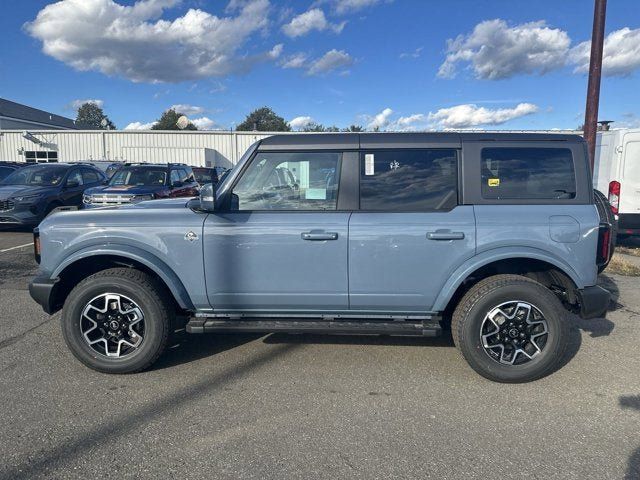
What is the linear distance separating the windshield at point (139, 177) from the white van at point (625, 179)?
9979 mm

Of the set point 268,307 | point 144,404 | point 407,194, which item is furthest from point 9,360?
point 407,194

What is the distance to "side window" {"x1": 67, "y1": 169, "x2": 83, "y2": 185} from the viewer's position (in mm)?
11670

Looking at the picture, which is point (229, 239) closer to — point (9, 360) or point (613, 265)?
point (9, 360)

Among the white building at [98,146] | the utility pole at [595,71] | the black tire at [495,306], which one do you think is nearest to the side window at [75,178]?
the black tire at [495,306]

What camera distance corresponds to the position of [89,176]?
12.5 m

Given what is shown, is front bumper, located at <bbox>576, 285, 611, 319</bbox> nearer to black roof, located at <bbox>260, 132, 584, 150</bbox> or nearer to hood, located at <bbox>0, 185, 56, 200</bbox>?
black roof, located at <bbox>260, 132, 584, 150</bbox>

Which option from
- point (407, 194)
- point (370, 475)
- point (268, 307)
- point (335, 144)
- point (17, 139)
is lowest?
point (370, 475)

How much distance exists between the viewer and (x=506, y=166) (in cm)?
368

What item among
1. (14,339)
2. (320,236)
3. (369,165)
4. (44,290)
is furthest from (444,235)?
(14,339)

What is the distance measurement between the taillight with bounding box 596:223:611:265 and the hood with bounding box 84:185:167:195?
962cm

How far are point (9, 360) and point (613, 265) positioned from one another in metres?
8.60

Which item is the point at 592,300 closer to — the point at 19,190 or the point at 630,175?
the point at 630,175

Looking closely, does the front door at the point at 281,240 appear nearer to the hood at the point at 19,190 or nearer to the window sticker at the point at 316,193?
the window sticker at the point at 316,193

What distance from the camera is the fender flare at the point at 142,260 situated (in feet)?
11.9
